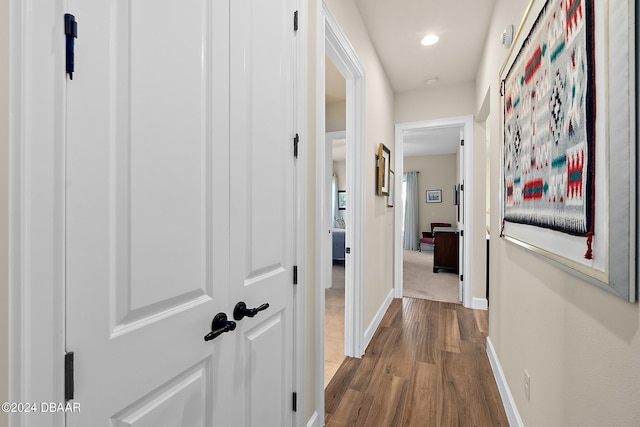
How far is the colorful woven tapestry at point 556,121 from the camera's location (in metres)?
0.84

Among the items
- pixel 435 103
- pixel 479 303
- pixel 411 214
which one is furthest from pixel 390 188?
pixel 411 214

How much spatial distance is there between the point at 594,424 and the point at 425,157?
8834 mm

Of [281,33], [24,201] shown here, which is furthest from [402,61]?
[24,201]

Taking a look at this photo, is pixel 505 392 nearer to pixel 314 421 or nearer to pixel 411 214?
pixel 314 421

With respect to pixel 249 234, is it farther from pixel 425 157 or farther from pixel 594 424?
pixel 425 157

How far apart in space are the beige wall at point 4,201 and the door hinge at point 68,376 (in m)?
0.08

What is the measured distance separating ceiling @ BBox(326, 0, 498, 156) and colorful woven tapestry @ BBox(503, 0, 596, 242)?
1.19m

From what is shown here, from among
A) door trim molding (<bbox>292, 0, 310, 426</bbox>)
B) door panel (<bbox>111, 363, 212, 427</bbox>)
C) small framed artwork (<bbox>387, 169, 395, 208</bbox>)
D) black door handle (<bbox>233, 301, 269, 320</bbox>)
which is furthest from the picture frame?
door panel (<bbox>111, 363, 212, 427</bbox>)

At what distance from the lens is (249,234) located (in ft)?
3.54

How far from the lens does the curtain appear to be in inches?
358

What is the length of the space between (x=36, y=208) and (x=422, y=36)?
311 cm

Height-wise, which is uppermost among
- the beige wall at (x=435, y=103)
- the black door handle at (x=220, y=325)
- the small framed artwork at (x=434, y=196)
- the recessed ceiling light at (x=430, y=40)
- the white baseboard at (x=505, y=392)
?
the recessed ceiling light at (x=430, y=40)

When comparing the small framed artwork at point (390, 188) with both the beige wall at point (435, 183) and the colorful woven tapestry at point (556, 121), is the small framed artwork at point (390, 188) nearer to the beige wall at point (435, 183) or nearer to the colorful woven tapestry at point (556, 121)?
the colorful woven tapestry at point (556, 121)

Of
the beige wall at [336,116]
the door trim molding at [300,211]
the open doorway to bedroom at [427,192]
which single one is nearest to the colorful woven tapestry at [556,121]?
the door trim molding at [300,211]
